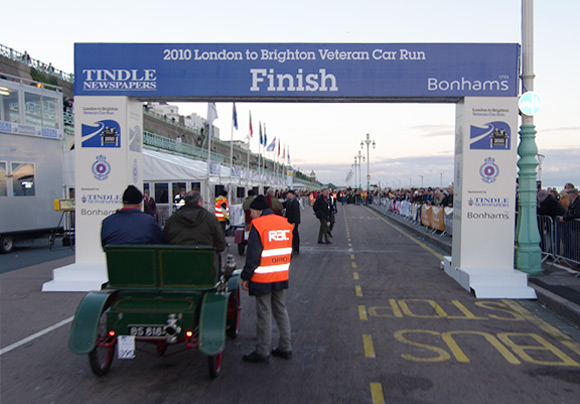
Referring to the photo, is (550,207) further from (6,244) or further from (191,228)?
(6,244)

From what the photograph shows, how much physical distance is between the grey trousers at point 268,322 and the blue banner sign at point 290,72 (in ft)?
17.3

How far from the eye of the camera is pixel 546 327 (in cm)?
639

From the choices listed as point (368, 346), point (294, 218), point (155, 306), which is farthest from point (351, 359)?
point (294, 218)

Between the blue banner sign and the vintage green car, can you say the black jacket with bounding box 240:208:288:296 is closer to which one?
the vintage green car

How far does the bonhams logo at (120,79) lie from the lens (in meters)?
9.23

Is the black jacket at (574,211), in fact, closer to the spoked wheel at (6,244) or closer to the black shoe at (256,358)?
the black shoe at (256,358)

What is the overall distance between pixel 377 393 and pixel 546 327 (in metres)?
3.58

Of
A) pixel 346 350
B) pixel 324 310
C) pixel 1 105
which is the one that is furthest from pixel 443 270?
pixel 1 105

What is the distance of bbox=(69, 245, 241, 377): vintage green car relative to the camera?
14.2 feet

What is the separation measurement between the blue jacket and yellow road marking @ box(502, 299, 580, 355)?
5258 mm

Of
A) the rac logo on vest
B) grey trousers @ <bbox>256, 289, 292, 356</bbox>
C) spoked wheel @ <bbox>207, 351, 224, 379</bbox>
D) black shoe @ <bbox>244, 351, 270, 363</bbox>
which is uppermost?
the rac logo on vest

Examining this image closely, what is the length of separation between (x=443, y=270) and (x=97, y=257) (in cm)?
791

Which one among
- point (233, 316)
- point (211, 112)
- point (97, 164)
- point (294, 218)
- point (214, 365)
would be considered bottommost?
point (214, 365)

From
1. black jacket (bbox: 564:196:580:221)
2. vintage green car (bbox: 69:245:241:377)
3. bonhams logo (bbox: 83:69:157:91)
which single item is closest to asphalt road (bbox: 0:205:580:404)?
vintage green car (bbox: 69:245:241:377)
